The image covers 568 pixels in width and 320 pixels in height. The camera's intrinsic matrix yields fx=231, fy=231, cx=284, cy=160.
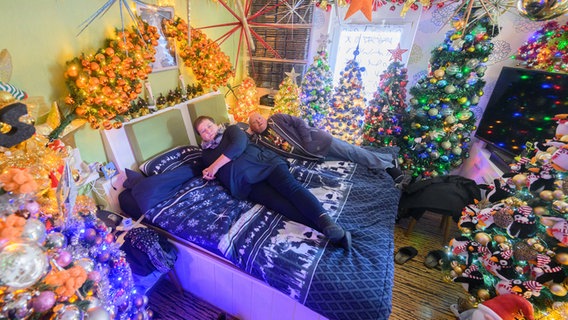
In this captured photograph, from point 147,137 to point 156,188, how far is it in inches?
23.3

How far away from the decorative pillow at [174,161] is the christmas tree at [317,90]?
1761 mm

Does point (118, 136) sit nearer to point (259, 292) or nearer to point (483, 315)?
point (259, 292)

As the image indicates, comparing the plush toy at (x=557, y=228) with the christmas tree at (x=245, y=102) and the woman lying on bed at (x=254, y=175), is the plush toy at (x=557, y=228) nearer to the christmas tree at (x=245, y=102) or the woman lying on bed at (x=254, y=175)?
the woman lying on bed at (x=254, y=175)

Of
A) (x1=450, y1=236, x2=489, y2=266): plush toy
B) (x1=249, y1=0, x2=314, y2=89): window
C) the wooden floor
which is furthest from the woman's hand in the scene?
(x1=249, y1=0, x2=314, y2=89): window

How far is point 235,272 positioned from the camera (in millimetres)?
1395

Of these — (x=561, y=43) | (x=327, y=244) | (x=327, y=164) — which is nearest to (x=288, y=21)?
(x=327, y=164)

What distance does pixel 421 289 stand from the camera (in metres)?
1.81

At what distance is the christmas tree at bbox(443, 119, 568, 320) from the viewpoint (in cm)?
116

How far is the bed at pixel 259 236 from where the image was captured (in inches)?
47.0

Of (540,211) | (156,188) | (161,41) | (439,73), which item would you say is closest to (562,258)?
(540,211)

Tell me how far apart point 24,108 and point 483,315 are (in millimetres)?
2121

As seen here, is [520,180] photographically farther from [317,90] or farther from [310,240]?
[317,90]

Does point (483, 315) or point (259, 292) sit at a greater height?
point (483, 315)

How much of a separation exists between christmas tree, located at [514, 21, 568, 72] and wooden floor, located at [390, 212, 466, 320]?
1937mm
